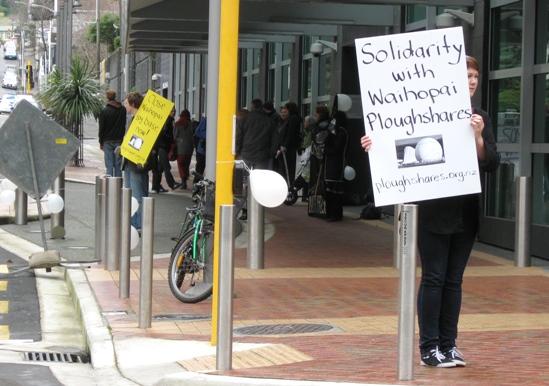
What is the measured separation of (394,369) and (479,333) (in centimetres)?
177

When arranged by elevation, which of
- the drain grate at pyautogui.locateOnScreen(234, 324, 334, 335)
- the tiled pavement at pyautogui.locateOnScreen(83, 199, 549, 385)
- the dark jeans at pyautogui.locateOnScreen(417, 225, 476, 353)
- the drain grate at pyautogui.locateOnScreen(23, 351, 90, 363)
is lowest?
the drain grate at pyautogui.locateOnScreen(23, 351, 90, 363)

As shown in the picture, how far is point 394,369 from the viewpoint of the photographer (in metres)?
6.22

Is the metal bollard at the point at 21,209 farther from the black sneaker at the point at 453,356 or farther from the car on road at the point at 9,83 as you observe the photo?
the car on road at the point at 9,83

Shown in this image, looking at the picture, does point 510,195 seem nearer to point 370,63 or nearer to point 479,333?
point 479,333

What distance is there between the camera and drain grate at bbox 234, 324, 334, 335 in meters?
7.93

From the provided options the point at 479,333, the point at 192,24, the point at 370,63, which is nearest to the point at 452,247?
the point at 370,63

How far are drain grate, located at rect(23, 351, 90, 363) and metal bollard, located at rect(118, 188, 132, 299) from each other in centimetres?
174

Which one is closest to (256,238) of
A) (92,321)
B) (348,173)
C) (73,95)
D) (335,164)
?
(92,321)

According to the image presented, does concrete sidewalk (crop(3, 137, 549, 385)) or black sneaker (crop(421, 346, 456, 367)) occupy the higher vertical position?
black sneaker (crop(421, 346, 456, 367))

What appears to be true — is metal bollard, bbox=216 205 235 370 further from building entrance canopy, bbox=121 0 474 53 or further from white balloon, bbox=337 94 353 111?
white balloon, bbox=337 94 353 111

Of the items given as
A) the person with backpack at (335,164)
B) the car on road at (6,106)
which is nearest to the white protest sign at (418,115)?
the person with backpack at (335,164)

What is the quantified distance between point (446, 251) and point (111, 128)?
12858mm

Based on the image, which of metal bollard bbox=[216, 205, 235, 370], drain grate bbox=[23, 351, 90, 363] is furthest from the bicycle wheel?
metal bollard bbox=[216, 205, 235, 370]

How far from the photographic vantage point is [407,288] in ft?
18.6
